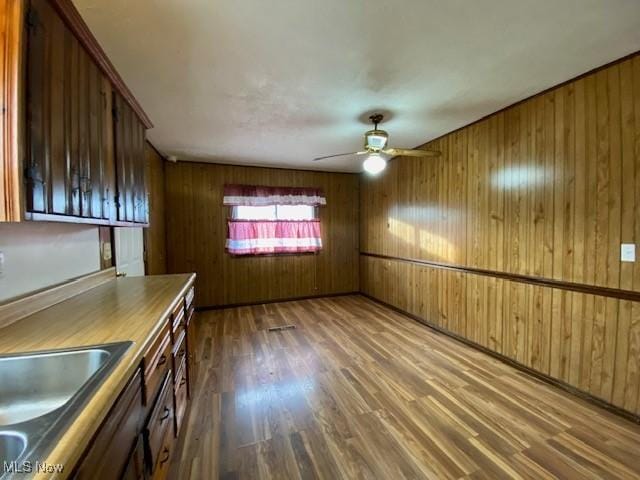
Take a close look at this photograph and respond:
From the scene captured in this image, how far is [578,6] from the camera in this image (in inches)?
56.3

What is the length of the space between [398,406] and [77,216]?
233 cm

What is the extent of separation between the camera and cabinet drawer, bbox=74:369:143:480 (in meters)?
0.68

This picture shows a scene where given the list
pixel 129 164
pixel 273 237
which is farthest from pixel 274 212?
pixel 129 164

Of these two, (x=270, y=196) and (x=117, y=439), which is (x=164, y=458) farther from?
(x=270, y=196)

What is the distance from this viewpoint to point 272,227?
4871 mm

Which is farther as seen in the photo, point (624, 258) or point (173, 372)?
point (624, 258)

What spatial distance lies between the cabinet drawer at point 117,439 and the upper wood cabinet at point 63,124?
747mm

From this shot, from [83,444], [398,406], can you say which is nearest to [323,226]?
[398,406]

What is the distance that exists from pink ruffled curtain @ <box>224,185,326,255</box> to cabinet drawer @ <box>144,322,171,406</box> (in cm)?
323

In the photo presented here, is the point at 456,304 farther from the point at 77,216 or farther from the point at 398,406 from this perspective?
the point at 77,216

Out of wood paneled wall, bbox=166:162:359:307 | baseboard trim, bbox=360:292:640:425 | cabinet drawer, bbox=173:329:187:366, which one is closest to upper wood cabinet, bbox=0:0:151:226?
cabinet drawer, bbox=173:329:187:366

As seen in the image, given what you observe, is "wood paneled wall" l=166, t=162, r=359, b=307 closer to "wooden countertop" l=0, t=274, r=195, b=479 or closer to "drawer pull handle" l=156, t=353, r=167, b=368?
"wooden countertop" l=0, t=274, r=195, b=479

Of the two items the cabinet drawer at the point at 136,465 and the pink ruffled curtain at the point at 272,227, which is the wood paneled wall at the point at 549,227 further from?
the cabinet drawer at the point at 136,465

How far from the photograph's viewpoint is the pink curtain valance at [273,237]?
15.3ft
